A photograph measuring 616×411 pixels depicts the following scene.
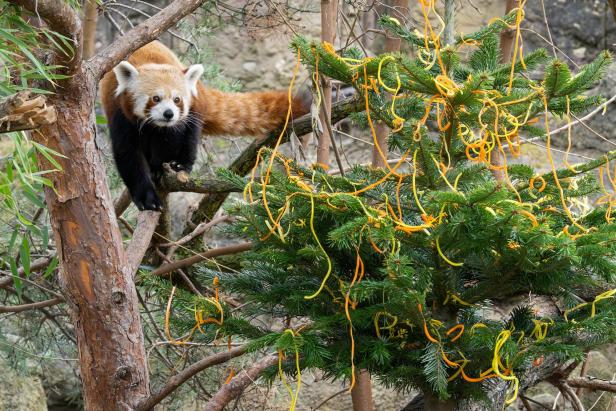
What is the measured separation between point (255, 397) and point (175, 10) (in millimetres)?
2495

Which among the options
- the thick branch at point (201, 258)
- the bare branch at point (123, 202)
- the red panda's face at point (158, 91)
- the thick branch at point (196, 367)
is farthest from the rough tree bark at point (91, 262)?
the red panda's face at point (158, 91)

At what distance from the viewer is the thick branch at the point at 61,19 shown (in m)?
2.16

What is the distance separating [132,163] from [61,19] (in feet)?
5.41

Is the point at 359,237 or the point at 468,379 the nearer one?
the point at 359,237

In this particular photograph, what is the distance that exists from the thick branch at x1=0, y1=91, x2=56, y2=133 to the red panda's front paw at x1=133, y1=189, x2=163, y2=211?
4.79 feet

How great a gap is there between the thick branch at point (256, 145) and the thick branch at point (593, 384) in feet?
4.03

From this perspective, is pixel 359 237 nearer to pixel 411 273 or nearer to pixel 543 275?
pixel 411 273

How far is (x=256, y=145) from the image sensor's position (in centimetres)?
346

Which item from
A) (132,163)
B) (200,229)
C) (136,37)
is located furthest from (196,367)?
(132,163)

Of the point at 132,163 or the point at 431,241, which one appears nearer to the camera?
the point at 431,241

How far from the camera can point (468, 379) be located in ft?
6.10

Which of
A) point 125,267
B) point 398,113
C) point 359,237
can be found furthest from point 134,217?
point 359,237

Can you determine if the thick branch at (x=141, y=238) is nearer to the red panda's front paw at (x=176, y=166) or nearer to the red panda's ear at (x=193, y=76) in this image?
the red panda's front paw at (x=176, y=166)

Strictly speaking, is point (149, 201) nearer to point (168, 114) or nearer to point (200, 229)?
point (200, 229)
